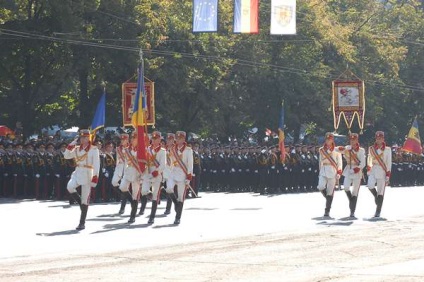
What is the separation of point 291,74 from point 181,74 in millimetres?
11898

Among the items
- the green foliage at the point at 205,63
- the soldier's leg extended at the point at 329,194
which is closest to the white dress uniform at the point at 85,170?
the soldier's leg extended at the point at 329,194

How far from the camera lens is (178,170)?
2206 centimetres

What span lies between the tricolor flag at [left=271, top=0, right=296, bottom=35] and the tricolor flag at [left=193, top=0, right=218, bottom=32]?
97.1 inches

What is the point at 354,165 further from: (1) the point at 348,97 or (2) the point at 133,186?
(1) the point at 348,97

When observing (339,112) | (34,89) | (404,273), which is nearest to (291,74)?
(339,112)

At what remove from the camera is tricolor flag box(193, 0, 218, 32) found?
33.5m

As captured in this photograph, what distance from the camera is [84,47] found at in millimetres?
38594

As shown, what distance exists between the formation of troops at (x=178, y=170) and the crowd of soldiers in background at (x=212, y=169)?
0.03 meters

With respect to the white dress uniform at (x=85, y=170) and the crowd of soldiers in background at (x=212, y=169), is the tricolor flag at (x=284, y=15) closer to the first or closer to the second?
the crowd of soldiers in background at (x=212, y=169)

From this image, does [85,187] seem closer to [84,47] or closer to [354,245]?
[354,245]

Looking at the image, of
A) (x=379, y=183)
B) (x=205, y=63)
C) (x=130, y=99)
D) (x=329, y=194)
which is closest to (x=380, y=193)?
(x=379, y=183)

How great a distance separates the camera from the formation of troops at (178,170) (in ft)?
72.3

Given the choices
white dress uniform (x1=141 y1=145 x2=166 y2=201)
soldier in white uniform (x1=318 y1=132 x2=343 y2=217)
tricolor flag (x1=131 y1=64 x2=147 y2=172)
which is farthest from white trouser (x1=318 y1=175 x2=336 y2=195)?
tricolor flag (x1=131 y1=64 x2=147 y2=172)

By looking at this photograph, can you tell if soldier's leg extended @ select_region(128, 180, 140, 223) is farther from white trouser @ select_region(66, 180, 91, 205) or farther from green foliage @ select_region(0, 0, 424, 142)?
green foliage @ select_region(0, 0, 424, 142)
